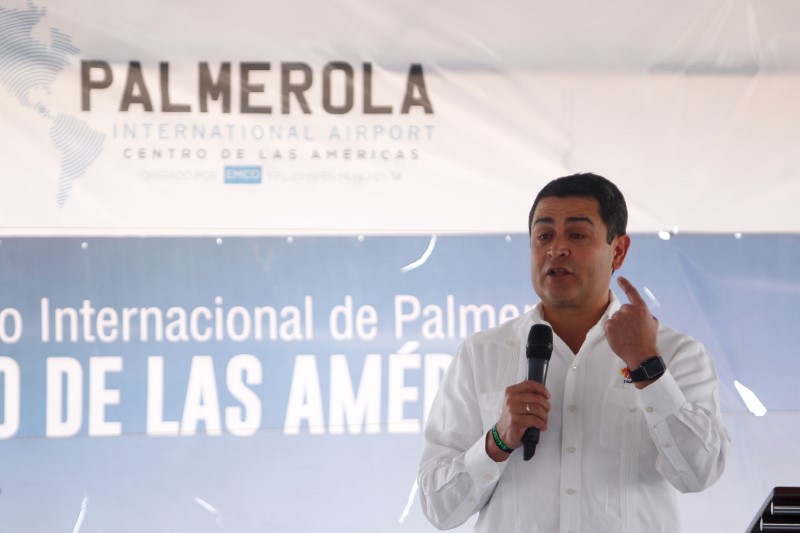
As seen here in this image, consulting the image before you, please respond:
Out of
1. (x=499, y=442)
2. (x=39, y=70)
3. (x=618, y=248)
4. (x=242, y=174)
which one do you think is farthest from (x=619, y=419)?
(x=39, y=70)

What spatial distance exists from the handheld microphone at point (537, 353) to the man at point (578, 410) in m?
0.04

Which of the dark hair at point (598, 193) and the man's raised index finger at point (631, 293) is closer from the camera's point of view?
the man's raised index finger at point (631, 293)

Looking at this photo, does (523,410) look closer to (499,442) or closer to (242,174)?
(499,442)

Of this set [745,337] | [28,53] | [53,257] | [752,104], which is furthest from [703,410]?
[28,53]

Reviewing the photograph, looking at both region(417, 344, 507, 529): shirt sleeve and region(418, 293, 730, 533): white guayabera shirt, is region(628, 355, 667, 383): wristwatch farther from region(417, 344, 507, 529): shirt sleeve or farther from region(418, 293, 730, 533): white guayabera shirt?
region(417, 344, 507, 529): shirt sleeve

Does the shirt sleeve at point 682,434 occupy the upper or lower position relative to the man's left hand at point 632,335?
lower

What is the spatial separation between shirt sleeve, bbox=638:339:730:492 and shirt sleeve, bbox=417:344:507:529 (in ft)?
1.07

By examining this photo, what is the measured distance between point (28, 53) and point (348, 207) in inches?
51.7

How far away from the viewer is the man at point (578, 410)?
195cm

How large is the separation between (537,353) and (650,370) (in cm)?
24

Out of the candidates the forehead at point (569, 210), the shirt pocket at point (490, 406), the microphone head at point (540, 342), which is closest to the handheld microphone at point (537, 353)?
the microphone head at point (540, 342)

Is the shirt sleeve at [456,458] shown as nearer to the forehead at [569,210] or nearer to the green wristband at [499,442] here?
the green wristband at [499,442]

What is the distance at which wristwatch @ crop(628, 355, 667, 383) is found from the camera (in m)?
1.93

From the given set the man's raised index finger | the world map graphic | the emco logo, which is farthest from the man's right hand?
the world map graphic
